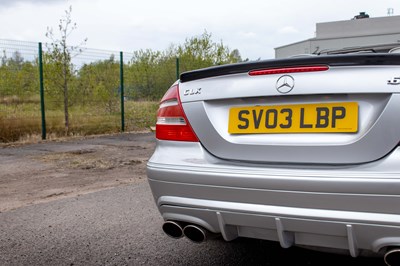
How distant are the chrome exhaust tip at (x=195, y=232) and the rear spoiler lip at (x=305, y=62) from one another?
2.84 feet

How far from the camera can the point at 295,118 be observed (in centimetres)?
206

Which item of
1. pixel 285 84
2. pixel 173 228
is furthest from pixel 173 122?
pixel 285 84

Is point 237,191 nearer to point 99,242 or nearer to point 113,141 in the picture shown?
point 99,242

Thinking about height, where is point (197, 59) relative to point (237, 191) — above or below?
above

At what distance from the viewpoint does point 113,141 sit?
384 inches

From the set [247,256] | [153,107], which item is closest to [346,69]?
[247,256]

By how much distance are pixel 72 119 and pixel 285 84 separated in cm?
919

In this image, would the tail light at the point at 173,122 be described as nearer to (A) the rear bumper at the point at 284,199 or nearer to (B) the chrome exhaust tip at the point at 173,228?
(A) the rear bumper at the point at 284,199

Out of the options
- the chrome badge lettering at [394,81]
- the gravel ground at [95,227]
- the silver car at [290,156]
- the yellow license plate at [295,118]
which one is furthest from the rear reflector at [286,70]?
the gravel ground at [95,227]

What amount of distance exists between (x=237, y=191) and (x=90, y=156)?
5.86 metres

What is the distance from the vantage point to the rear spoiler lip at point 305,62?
1918mm

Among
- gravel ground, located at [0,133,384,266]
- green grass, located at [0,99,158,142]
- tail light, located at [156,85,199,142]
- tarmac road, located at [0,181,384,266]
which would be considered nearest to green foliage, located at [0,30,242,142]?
green grass, located at [0,99,158,142]

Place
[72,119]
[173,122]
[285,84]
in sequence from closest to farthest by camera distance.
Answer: [285,84] → [173,122] → [72,119]

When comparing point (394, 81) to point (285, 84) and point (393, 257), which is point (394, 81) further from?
point (393, 257)
